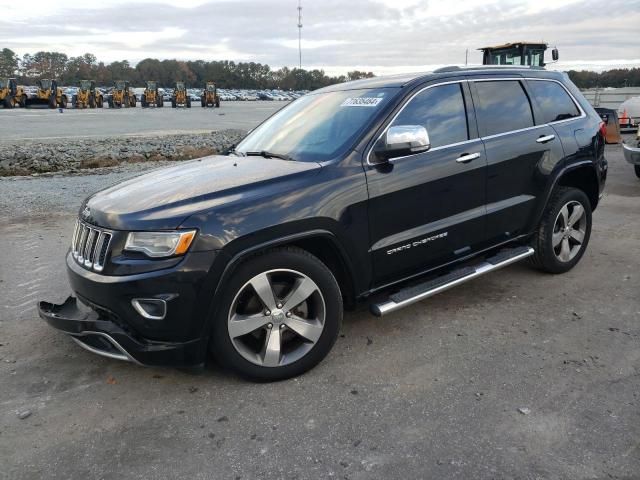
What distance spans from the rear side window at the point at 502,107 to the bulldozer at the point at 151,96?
52589 mm

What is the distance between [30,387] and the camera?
3.37m

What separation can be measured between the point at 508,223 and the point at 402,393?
1.90 metres

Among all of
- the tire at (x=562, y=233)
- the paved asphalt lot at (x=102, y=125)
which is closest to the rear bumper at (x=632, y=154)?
the tire at (x=562, y=233)

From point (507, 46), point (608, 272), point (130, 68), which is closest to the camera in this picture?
point (608, 272)

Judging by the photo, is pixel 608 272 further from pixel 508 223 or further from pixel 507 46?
pixel 507 46

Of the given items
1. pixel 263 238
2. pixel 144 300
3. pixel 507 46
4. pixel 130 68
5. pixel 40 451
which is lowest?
pixel 40 451

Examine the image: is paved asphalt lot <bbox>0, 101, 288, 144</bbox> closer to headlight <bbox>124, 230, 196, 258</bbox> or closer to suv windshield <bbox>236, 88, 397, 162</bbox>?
suv windshield <bbox>236, 88, 397, 162</bbox>

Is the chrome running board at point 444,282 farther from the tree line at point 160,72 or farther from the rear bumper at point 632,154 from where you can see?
the tree line at point 160,72

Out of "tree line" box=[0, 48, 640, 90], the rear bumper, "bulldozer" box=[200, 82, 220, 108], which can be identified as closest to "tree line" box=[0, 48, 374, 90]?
"tree line" box=[0, 48, 640, 90]

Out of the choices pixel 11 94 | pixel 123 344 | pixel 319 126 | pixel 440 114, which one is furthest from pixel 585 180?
pixel 11 94

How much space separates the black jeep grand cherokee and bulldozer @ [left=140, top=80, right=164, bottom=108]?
5196cm

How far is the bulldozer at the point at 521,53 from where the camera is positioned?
2109cm

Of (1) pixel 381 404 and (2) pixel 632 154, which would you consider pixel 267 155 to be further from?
(2) pixel 632 154

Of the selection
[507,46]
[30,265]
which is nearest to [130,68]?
[507,46]
